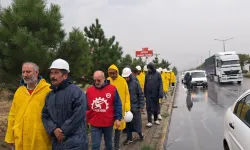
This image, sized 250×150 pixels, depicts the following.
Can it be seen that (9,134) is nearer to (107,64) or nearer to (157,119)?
(157,119)

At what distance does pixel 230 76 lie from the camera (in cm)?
2948

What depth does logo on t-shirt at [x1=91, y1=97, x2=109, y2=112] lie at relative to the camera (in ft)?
14.9

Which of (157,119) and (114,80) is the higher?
(114,80)

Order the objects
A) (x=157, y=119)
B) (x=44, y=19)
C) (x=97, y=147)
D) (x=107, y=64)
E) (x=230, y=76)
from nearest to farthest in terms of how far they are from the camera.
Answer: (x=97, y=147)
(x=44, y=19)
(x=157, y=119)
(x=107, y=64)
(x=230, y=76)

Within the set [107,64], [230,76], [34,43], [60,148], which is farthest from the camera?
[230,76]

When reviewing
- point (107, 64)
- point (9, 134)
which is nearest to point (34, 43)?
point (9, 134)

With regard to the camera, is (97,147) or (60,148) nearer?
(60,148)

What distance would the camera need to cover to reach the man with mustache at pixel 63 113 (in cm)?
317

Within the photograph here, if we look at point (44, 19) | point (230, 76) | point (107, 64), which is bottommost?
point (230, 76)

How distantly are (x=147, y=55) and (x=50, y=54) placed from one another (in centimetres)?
1207

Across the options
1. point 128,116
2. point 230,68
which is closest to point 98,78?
point 128,116

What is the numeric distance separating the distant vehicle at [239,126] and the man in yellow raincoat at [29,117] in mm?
2281

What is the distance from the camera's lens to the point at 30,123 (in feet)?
10.8

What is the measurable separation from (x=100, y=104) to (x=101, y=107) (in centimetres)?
5
